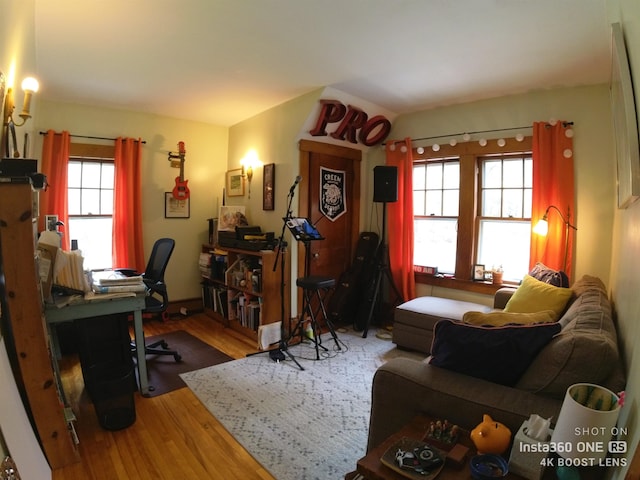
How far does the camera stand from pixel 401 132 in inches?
169

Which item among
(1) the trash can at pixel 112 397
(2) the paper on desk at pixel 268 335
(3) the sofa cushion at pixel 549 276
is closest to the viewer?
(1) the trash can at pixel 112 397

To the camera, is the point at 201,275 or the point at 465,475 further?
the point at 201,275

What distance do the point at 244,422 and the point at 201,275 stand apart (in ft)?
9.27

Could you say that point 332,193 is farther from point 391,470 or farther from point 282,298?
point 391,470

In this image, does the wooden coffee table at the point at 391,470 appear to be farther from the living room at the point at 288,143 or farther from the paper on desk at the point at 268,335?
the paper on desk at the point at 268,335

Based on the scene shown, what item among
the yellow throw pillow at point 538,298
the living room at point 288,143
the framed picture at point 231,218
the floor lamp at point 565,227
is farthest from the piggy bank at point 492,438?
the framed picture at point 231,218

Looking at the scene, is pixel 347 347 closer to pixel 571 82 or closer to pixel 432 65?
pixel 432 65

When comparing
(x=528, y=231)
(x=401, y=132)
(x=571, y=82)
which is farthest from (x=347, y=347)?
(x=571, y=82)

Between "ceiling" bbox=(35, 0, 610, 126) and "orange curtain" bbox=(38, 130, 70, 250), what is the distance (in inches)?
17.9

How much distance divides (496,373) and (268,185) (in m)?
3.16

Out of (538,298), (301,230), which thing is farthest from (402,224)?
(538,298)

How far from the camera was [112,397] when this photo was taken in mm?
2260

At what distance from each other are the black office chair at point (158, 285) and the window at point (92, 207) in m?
0.98

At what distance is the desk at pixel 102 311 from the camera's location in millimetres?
2232
